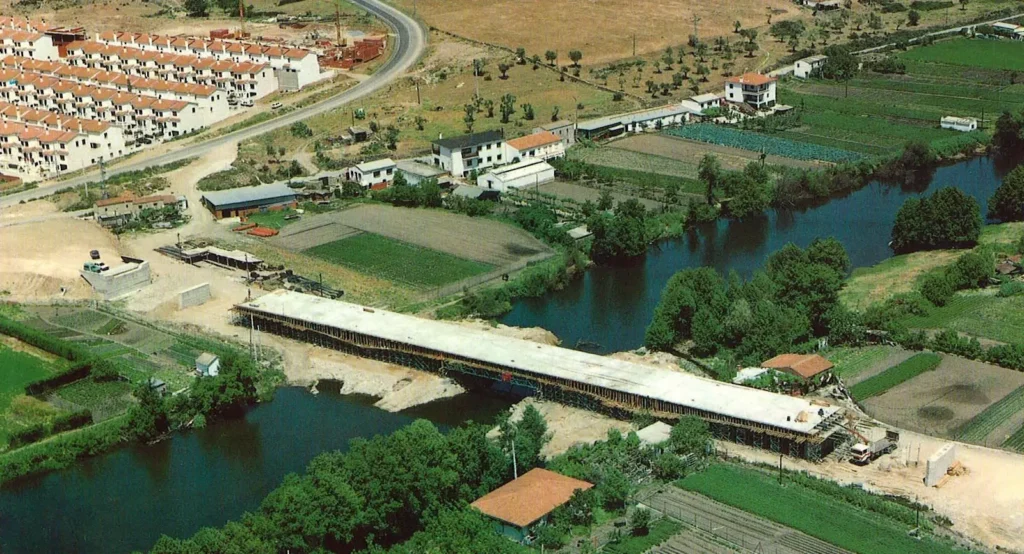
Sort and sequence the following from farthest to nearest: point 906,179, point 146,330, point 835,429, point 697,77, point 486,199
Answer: point 697,77 → point 906,179 → point 486,199 → point 146,330 → point 835,429

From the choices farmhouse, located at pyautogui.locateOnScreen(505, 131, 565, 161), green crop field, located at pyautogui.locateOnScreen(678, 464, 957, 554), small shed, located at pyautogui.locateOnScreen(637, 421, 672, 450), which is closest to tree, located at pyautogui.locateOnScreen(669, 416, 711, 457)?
small shed, located at pyautogui.locateOnScreen(637, 421, 672, 450)

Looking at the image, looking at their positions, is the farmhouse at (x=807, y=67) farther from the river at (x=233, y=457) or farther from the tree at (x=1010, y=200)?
the river at (x=233, y=457)

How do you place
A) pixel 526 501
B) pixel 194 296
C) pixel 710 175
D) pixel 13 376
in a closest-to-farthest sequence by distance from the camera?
pixel 526 501 → pixel 13 376 → pixel 194 296 → pixel 710 175

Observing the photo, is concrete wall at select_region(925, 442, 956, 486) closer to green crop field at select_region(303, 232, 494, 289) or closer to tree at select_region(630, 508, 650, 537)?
tree at select_region(630, 508, 650, 537)

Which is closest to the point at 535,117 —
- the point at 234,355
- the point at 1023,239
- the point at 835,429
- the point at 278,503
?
the point at 1023,239

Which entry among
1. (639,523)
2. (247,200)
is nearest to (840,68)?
(247,200)

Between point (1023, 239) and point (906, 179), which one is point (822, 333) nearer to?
point (1023, 239)

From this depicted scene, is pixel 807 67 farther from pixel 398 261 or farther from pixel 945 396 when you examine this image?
pixel 945 396
